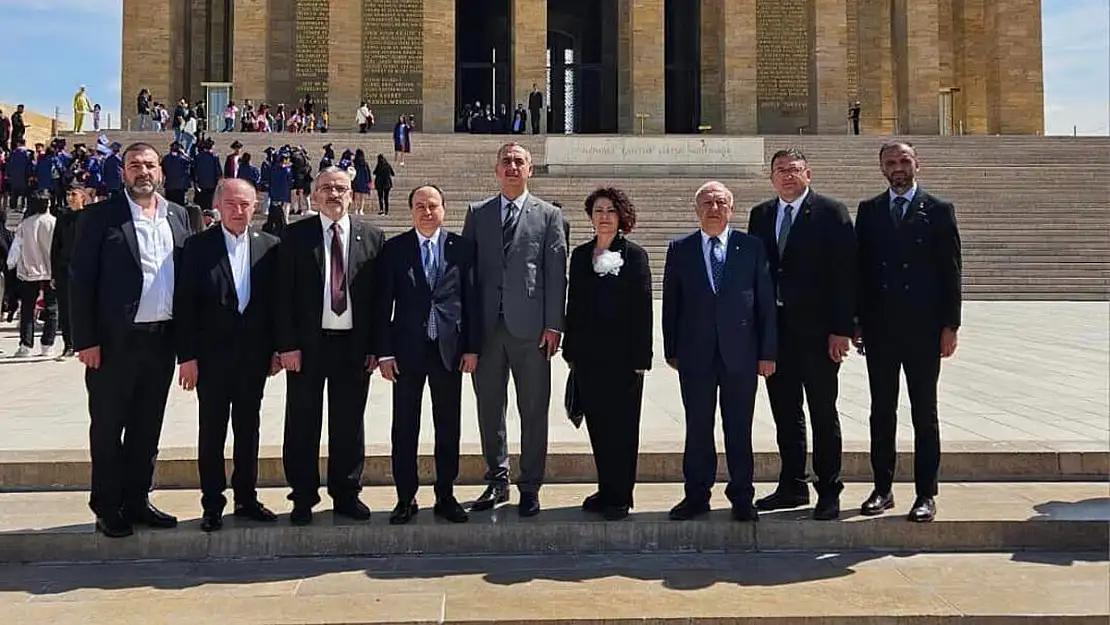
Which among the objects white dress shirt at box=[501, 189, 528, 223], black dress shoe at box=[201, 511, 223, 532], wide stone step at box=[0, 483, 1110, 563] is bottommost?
wide stone step at box=[0, 483, 1110, 563]

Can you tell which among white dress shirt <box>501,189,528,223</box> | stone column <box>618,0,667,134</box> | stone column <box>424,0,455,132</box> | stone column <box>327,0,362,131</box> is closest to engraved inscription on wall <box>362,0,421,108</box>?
stone column <box>327,0,362,131</box>

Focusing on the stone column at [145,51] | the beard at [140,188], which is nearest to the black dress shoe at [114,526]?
the beard at [140,188]

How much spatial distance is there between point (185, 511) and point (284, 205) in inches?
525

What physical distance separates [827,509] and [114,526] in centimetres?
366

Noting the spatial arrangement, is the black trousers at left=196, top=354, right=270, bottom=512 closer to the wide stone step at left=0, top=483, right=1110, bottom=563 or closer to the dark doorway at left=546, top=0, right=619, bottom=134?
the wide stone step at left=0, top=483, right=1110, bottom=563

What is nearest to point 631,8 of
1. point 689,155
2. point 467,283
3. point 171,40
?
point 689,155

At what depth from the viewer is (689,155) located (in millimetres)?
22609

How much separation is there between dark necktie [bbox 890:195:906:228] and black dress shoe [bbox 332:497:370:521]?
3.21m

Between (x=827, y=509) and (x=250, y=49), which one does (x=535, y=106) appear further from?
(x=827, y=509)

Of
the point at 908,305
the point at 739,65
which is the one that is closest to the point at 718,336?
the point at 908,305

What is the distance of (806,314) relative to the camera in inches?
191

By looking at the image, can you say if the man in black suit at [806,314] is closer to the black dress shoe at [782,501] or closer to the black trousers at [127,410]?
the black dress shoe at [782,501]

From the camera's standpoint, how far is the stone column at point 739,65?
1210 inches

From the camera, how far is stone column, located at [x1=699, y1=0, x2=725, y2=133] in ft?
109
